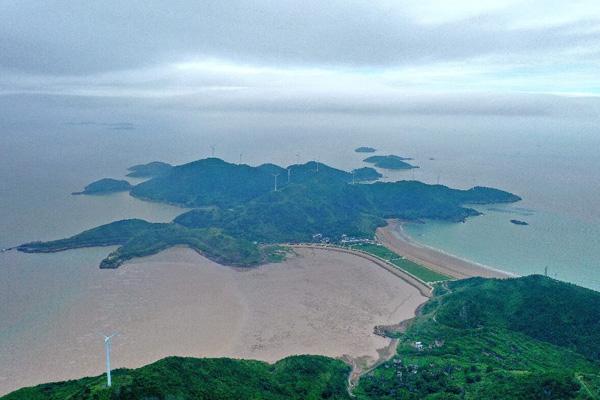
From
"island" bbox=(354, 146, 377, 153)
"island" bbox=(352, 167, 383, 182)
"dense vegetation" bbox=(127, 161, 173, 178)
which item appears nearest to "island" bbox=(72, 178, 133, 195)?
"dense vegetation" bbox=(127, 161, 173, 178)

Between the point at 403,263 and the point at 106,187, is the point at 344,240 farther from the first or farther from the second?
the point at 106,187

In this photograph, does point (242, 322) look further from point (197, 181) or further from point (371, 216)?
point (197, 181)

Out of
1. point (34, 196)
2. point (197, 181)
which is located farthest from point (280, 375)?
point (34, 196)

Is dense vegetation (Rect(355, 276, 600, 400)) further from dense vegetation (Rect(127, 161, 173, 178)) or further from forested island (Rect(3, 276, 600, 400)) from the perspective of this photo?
dense vegetation (Rect(127, 161, 173, 178))

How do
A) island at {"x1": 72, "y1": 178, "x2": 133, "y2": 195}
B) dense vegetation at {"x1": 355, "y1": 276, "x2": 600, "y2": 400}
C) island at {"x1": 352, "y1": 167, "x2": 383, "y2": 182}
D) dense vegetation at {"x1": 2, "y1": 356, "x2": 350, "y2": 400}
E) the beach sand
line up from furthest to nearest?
island at {"x1": 352, "y1": 167, "x2": 383, "y2": 182}, island at {"x1": 72, "y1": 178, "x2": 133, "y2": 195}, the beach sand, dense vegetation at {"x1": 355, "y1": 276, "x2": 600, "y2": 400}, dense vegetation at {"x1": 2, "y1": 356, "x2": 350, "y2": 400}

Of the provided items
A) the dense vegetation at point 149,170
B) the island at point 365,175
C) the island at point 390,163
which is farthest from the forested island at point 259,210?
the island at point 390,163

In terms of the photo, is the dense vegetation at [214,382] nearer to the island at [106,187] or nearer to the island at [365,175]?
the island at [106,187]

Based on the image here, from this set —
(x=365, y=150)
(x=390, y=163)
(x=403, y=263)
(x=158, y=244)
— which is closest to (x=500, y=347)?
(x=403, y=263)
